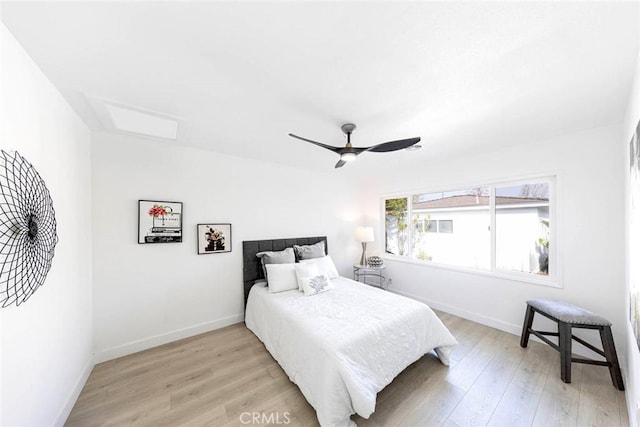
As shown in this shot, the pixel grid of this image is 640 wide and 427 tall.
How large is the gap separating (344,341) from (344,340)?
0.03 feet

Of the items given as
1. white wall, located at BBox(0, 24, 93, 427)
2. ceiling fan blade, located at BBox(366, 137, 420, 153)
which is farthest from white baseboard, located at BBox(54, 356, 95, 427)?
ceiling fan blade, located at BBox(366, 137, 420, 153)

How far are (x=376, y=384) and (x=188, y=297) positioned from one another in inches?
91.7

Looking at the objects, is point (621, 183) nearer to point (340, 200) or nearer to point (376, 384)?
point (376, 384)

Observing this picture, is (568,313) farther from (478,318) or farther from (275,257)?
(275,257)

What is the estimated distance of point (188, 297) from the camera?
2.69m

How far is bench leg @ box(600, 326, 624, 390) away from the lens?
5.90 ft

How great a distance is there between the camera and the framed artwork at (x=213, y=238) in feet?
9.13

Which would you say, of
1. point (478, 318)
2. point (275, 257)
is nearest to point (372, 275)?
point (478, 318)

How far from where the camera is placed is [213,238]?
9.41 feet

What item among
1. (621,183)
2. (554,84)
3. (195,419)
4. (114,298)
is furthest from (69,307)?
Result: (621,183)

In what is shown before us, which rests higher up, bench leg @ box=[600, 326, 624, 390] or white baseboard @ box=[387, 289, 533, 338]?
bench leg @ box=[600, 326, 624, 390]

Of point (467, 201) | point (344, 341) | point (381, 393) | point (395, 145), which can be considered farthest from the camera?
point (467, 201)

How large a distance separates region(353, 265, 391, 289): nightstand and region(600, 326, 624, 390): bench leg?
2.46 meters

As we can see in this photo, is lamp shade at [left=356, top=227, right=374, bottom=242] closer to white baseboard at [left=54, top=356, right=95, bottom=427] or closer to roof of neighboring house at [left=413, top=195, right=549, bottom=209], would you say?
roof of neighboring house at [left=413, top=195, right=549, bottom=209]
